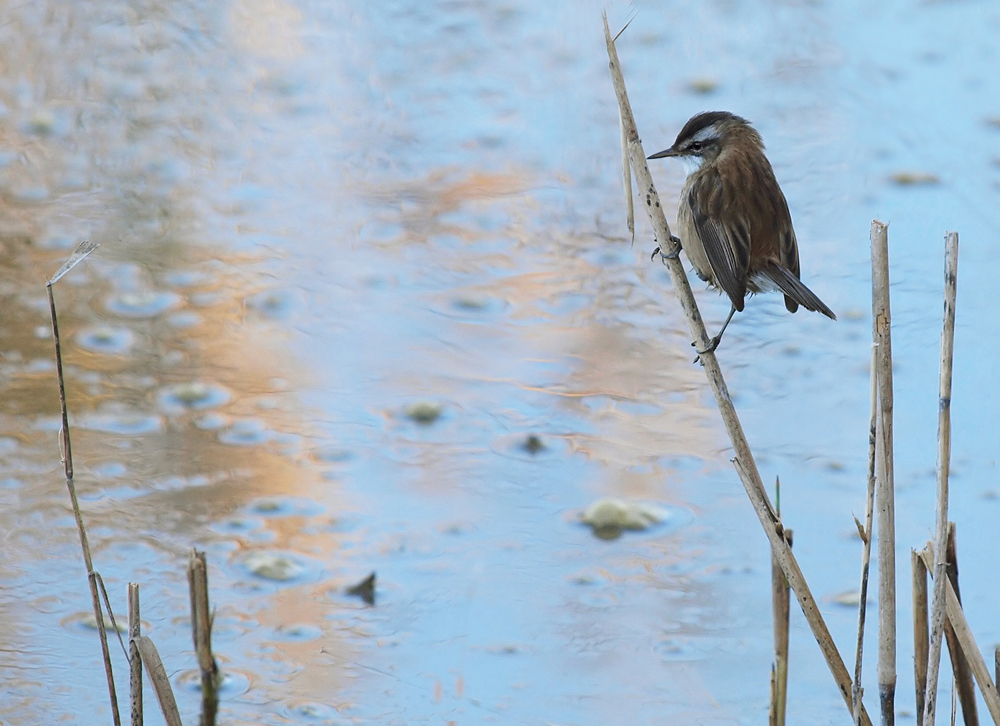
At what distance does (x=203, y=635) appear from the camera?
109 inches

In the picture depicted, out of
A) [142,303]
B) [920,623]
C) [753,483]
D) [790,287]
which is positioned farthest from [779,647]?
[142,303]

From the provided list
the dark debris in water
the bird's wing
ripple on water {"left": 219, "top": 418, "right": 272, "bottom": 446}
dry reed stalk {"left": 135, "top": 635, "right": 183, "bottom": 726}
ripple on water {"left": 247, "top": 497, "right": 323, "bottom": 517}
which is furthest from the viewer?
ripple on water {"left": 219, "top": 418, "right": 272, "bottom": 446}

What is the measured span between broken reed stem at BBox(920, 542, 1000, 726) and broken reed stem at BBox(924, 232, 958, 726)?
9 centimetres

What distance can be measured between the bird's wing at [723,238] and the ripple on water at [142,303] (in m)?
2.21

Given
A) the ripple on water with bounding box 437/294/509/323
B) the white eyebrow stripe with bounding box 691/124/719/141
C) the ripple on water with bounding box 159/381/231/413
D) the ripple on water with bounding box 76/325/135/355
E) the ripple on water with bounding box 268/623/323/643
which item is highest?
the ripple on water with bounding box 437/294/509/323

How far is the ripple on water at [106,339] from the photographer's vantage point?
4.34 metres

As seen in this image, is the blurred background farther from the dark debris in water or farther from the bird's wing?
the bird's wing

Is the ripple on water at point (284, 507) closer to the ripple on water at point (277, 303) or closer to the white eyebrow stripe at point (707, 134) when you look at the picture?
the ripple on water at point (277, 303)

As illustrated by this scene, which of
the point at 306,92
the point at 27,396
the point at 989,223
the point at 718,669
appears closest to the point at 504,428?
the point at 718,669

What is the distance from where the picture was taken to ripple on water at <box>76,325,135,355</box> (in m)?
4.34

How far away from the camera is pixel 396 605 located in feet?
10.9

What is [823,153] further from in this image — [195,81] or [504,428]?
[195,81]

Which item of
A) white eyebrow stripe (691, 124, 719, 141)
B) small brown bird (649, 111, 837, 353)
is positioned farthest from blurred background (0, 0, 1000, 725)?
white eyebrow stripe (691, 124, 719, 141)

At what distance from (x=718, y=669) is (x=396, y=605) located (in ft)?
2.86
